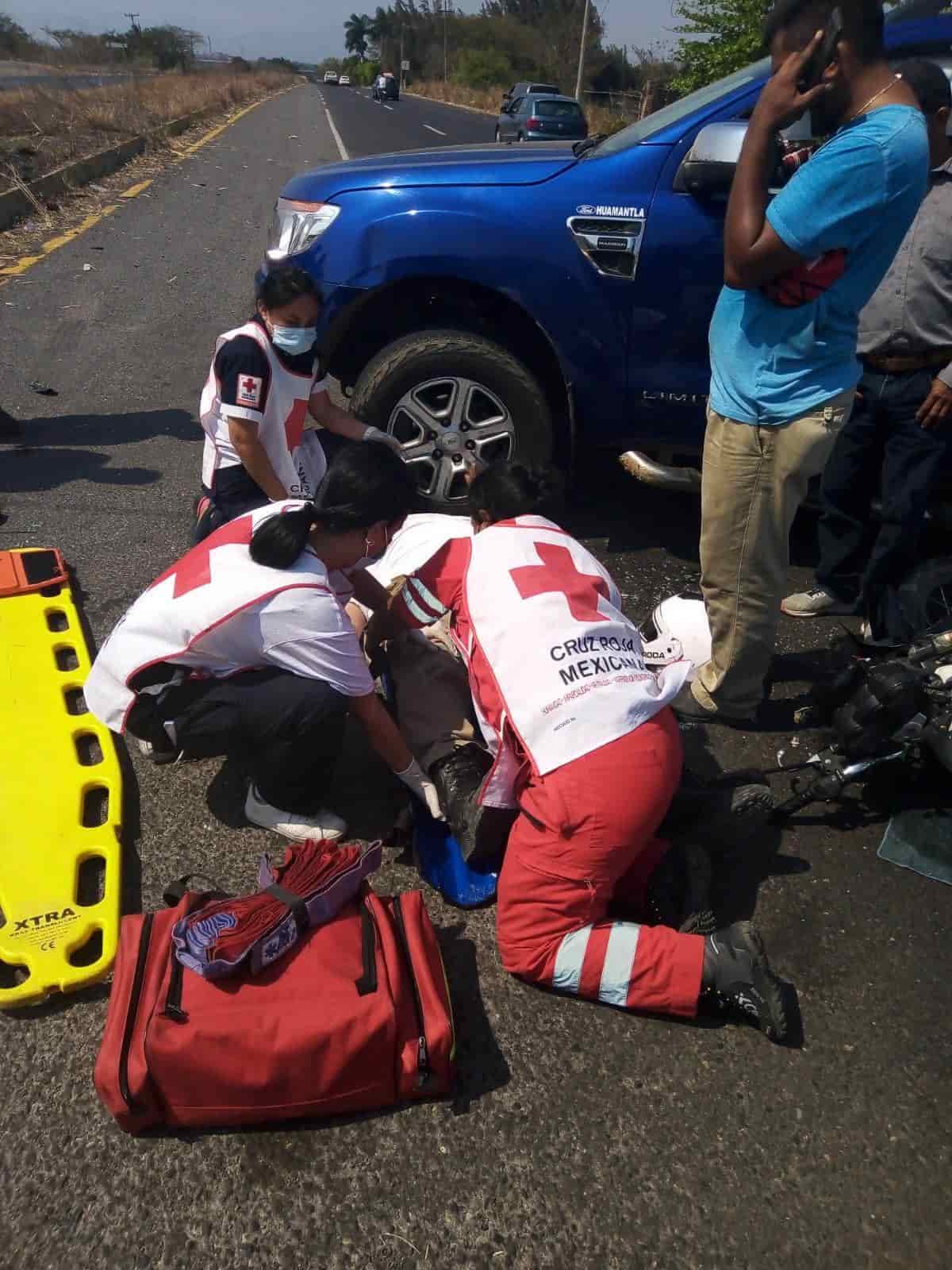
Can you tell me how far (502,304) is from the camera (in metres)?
3.75

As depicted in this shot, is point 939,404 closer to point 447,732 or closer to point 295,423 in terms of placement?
point 447,732

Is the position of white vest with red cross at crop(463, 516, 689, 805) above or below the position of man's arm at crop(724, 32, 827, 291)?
below

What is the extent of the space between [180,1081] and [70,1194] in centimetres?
30

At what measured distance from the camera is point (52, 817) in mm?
2459

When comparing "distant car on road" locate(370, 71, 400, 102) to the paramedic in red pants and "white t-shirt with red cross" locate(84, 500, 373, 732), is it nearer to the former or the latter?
"white t-shirt with red cross" locate(84, 500, 373, 732)

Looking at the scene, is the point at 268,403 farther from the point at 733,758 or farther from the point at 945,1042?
the point at 945,1042

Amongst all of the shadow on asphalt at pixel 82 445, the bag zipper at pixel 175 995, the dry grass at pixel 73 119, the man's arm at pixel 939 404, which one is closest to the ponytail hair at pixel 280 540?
the bag zipper at pixel 175 995

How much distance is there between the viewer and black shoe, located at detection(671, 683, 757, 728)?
3131mm

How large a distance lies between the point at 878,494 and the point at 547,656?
7.11 feet

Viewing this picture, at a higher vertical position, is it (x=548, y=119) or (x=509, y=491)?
(x=548, y=119)

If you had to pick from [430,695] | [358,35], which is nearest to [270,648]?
[430,695]

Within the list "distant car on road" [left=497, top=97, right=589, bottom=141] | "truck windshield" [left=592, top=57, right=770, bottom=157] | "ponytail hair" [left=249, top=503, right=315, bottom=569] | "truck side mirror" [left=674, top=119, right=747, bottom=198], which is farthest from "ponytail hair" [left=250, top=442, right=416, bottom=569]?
"distant car on road" [left=497, top=97, right=589, bottom=141]

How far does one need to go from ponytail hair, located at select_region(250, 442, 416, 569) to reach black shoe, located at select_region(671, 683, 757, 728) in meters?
1.38

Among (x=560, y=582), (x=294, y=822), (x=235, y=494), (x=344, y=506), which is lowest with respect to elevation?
(x=294, y=822)
